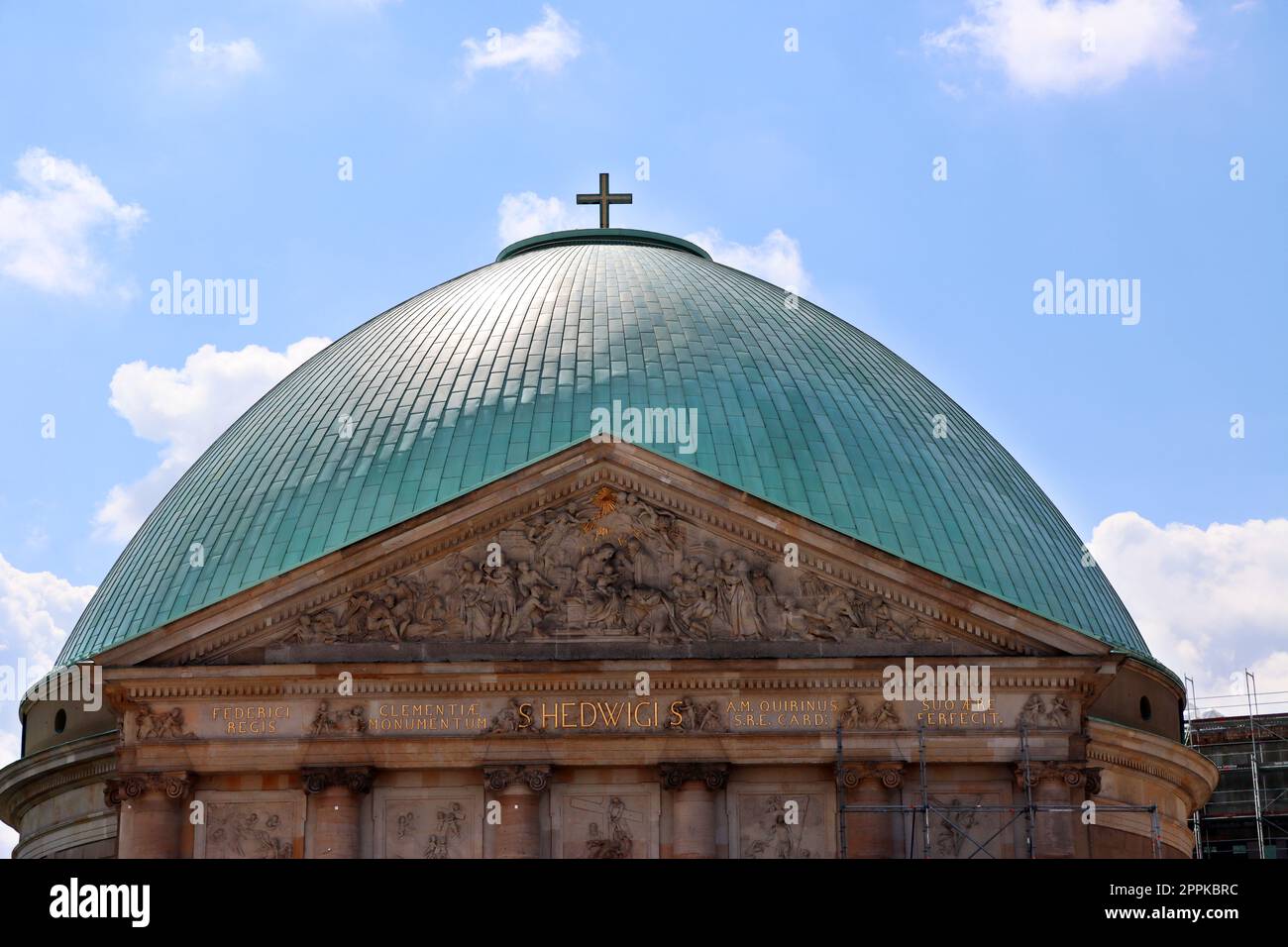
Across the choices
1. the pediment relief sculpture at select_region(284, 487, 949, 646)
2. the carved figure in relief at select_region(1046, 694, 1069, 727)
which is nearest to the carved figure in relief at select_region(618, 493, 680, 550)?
the pediment relief sculpture at select_region(284, 487, 949, 646)

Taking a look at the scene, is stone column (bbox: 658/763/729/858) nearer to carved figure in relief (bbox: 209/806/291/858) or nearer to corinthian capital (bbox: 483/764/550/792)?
corinthian capital (bbox: 483/764/550/792)

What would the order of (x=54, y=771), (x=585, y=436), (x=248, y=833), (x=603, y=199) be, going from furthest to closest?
(x=603, y=199), (x=54, y=771), (x=585, y=436), (x=248, y=833)

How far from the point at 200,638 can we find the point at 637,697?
611 centimetres

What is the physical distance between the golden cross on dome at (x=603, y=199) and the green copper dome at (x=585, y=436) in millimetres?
3416

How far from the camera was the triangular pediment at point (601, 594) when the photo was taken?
31781 mm

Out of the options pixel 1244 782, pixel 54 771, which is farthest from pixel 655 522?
pixel 1244 782

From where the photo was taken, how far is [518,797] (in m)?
31.6

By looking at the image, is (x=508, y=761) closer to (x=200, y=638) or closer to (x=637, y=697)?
(x=637, y=697)

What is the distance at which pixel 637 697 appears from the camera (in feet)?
104

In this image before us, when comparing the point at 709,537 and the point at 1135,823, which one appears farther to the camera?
the point at 1135,823

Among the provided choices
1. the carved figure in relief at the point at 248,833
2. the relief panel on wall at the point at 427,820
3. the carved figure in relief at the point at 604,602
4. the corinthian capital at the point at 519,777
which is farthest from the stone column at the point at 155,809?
the carved figure in relief at the point at 604,602

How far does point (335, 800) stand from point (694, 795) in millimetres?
4945

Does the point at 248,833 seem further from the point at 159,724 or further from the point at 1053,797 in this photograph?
the point at 1053,797
